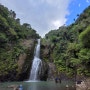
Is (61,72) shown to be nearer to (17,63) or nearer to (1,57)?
(17,63)

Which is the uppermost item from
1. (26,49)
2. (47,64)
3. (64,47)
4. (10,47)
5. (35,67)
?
(64,47)

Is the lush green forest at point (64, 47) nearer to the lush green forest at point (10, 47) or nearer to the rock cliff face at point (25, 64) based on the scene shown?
the rock cliff face at point (25, 64)

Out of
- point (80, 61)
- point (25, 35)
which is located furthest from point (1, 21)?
point (80, 61)

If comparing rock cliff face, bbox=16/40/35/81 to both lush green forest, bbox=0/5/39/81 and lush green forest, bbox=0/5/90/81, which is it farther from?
lush green forest, bbox=0/5/39/81

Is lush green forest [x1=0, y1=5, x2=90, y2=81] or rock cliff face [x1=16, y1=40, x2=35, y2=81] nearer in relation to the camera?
lush green forest [x1=0, y1=5, x2=90, y2=81]

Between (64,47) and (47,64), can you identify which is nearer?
(47,64)

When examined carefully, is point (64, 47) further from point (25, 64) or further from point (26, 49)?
point (25, 64)

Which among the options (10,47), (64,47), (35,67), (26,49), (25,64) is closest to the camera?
(25,64)

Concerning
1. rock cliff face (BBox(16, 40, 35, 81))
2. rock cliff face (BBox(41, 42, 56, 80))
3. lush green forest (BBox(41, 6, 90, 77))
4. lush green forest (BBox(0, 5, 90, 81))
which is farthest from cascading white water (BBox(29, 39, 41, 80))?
lush green forest (BBox(41, 6, 90, 77))

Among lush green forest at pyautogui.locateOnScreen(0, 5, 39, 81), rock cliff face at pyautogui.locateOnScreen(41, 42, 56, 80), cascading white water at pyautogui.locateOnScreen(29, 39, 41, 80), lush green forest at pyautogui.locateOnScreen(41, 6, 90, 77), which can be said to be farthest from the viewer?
rock cliff face at pyautogui.locateOnScreen(41, 42, 56, 80)

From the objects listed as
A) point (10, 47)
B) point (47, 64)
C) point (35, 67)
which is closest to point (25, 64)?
point (35, 67)

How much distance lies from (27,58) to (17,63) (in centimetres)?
367

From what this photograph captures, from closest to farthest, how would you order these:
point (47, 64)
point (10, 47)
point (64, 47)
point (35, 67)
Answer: point (35, 67) < point (47, 64) < point (10, 47) < point (64, 47)

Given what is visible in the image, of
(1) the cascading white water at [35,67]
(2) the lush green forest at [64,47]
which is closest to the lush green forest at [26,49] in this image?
(2) the lush green forest at [64,47]
